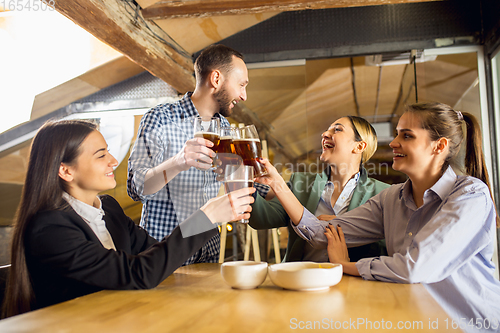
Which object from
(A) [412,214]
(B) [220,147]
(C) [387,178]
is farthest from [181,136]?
(C) [387,178]

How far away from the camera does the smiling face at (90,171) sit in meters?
1.44

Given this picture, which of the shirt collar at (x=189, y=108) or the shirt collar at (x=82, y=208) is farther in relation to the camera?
the shirt collar at (x=189, y=108)

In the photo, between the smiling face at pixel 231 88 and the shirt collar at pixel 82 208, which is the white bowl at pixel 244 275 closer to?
the shirt collar at pixel 82 208

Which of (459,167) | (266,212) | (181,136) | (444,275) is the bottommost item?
(444,275)

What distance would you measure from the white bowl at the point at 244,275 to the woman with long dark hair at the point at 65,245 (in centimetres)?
14

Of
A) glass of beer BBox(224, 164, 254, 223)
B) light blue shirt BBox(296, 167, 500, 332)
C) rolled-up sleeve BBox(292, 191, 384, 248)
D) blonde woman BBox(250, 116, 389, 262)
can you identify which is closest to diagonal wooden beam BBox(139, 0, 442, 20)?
blonde woman BBox(250, 116, 389, 262)

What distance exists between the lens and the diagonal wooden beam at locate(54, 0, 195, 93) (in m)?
2.24

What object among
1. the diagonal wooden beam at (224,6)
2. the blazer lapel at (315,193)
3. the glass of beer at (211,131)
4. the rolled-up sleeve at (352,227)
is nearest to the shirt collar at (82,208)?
the glass of beer at (211,131)

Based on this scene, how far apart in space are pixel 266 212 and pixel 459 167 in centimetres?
91

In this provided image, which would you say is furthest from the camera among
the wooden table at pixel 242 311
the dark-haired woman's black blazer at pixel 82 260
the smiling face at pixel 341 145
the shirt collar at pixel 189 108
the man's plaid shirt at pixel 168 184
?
the smiling face at pixel 341 145

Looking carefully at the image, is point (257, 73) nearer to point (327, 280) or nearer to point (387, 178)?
point (327, 280)

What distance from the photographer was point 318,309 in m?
0.87

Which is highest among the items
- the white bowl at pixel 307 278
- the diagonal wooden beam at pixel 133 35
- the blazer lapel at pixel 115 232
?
the diagonal wooden beam at pixel 133 35

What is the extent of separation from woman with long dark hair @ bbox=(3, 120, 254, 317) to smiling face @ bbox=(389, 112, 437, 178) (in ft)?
2.76
